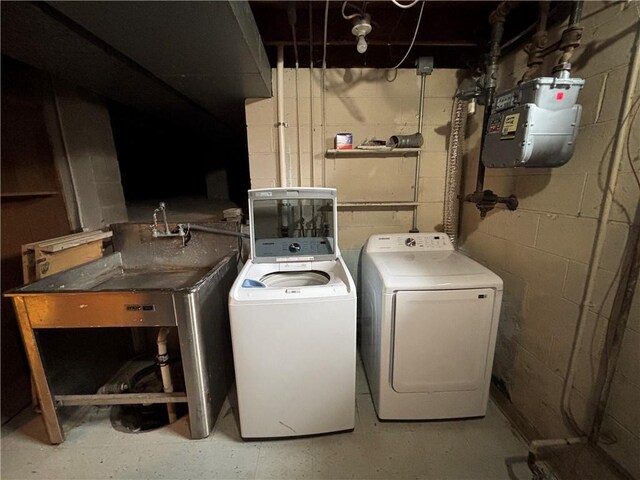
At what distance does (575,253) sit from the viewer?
118 centimetres

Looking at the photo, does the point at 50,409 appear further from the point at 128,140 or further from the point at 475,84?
the point at 128,140

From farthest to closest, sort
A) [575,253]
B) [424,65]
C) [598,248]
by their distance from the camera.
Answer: [424,65] → [575,253] → [598,248]

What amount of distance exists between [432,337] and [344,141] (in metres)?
1.36

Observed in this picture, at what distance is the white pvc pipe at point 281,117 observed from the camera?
1.79 m

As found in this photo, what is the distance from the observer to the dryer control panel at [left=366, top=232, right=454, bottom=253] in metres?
1.84

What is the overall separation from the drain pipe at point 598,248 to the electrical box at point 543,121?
0.14 m

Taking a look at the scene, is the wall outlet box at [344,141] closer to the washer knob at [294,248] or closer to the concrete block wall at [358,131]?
the concrete block wall at [358,131]

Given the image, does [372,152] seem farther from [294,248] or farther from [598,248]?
[598,248]

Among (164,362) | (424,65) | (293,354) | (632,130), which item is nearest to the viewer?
(632,130)

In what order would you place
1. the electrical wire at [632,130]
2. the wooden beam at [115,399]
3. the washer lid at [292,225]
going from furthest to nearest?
the washer lid at [292,225] < the wooden beam at [115,399] < the electrical wire at [632,130]

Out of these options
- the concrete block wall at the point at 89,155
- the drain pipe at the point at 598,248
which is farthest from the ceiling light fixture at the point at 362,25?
the concrete block wall at the point at 89,155

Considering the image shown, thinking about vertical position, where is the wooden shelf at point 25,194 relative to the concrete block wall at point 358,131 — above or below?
below

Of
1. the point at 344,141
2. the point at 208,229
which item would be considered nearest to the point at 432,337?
the point at 344,141

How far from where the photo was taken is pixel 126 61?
55.7 inches
